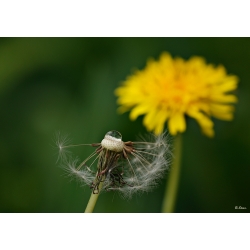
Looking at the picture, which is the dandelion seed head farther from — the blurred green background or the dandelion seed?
the blurred green background

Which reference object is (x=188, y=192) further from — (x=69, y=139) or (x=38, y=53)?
(x=38, y=53)

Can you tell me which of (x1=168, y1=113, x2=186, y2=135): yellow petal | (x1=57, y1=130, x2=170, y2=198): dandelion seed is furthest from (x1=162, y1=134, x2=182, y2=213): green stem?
(x1=57, y1=130, x2=170, y2=198): dandelion seed

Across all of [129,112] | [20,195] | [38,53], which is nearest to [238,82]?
[129,112]

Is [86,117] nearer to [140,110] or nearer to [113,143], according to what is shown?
[140,110]

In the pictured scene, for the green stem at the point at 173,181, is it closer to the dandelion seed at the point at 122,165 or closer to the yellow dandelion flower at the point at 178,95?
the yellow dandelion flower at the point at 178,95

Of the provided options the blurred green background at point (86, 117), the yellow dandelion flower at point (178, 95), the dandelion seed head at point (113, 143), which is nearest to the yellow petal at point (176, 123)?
the yellow dandelion flower at point (178, 95)

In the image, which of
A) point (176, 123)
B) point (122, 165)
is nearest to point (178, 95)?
point (176, 123)

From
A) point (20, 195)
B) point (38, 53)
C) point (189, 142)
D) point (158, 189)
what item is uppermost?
point (38, 53)
